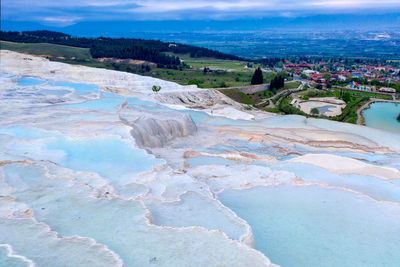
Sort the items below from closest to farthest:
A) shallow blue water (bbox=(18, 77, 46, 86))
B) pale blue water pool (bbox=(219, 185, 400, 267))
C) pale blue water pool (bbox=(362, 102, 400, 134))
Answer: pale blue water pool (bbox=(219, 185, 400, 267)), shallow blue water (bbox=(18, 77, 46, 86)), pale blue water pool (bbox=(362, 102, 400, 134))

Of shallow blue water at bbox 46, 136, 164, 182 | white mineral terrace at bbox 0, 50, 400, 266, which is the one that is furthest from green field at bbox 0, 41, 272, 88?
shallow blue water at bbox 46, 136, 164, 182

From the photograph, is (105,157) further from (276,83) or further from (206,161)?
(276,83)

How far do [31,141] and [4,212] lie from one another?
18.6 feet

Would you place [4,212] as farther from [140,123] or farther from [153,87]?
[153,87]

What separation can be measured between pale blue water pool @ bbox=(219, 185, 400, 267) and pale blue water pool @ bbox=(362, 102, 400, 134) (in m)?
27.5

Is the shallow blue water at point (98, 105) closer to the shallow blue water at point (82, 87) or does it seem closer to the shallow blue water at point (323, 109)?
the shallow blue water at point (82, 87)

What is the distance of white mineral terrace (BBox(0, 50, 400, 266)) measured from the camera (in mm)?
6855

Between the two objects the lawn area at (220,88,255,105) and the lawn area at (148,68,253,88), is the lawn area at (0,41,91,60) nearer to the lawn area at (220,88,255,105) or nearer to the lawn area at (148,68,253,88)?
the lawn area at (148,68,253,88)

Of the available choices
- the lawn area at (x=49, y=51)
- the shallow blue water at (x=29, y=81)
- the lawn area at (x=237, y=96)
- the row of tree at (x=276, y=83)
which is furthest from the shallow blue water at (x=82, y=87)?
the lawn area at (x=49, y=51)

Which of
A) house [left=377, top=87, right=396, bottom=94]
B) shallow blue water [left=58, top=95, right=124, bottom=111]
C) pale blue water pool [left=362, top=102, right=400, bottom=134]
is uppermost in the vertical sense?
house [left=377, top=87, right=396, bottom=94]

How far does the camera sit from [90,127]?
14914 mm

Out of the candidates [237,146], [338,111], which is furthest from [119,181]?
[338,111]

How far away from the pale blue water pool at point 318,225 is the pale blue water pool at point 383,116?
2745cm

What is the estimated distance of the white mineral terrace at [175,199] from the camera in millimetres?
6855
